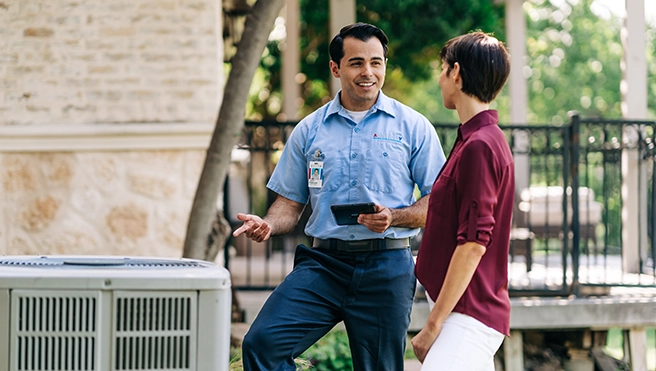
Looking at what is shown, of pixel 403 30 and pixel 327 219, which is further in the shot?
pixel 403 30

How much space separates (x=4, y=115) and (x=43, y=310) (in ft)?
14.8

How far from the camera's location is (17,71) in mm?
6855

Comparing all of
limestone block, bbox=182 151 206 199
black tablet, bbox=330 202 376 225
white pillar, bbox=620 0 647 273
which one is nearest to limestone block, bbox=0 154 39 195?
limestone block, bbox=182 151 206 199

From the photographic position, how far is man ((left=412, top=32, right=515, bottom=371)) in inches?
108

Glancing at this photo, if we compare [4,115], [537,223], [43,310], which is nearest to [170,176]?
[4,115]

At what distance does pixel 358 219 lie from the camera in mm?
3453

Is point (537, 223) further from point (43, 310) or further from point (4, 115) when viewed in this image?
point (43, 310)

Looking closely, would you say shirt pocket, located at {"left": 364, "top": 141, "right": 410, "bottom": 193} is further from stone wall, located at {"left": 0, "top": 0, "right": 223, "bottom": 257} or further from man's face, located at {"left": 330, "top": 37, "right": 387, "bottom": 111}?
stone wall, located at {"left": 0, "top": 0, "right": 223, "bottom": 257}

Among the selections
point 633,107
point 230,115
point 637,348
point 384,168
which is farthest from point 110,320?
point 633,107

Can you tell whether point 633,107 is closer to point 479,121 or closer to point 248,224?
point 248,224

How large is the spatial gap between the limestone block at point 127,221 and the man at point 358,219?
319 cm

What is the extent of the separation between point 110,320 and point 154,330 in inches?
5.2

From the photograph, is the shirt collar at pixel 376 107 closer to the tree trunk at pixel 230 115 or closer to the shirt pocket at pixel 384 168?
the shirt pocket at pixel 384 168

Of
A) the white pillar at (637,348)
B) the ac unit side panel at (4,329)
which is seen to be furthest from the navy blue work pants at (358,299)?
the white pillar at (637,348)
